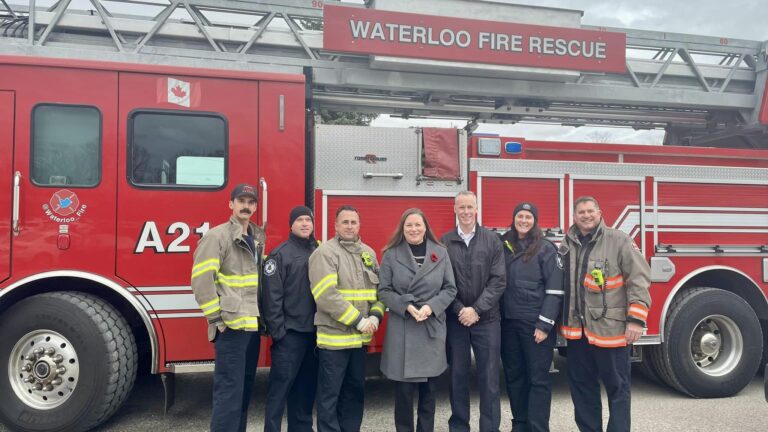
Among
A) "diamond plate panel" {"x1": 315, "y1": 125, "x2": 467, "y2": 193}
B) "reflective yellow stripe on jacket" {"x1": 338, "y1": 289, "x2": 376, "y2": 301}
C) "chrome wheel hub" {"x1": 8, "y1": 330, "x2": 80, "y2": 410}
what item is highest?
"diamond plate panel" {"x1": 315, "y1": 125, "x2": 467, "y2": 193}

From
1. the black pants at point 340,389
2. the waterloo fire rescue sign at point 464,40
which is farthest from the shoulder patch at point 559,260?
the waterloo fire rescue sign at point 464,40

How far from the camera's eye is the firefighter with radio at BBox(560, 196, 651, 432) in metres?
3.64

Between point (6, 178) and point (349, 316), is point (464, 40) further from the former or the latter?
point (6, 178)

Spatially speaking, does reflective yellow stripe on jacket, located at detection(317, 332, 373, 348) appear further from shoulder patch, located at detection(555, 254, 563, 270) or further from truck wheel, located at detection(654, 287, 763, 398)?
truck wheel, located at detection(654, 287, 763, 398)

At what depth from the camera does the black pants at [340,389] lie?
354cm

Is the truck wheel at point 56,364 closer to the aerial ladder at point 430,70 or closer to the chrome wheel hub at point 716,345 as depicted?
the aerial ladder at point 430,70

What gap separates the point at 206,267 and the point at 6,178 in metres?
1.74

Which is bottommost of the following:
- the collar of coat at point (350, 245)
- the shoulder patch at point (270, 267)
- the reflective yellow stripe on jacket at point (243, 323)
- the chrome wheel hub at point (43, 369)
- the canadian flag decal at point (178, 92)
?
the chrome wheel hub at point (43, 369)

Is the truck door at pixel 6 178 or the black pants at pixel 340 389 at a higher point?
the truck door at pixel 6 178

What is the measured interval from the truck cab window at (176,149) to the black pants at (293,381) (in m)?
1.37

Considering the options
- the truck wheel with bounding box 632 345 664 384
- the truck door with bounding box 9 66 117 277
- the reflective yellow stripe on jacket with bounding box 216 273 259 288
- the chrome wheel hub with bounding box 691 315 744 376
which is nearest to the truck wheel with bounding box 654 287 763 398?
the chrome wheel hub with bounding box 691 315 744 376

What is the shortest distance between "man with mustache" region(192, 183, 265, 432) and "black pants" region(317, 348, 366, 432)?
51cm

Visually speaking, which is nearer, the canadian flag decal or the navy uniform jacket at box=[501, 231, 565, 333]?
the navy uniform jacket at box=[501, 231, 565, 333]

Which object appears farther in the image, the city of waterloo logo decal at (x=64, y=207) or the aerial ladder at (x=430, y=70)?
the aerial ladder at (x=430, y=70)
